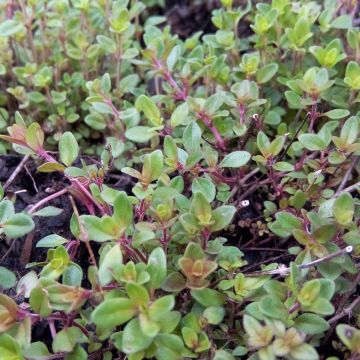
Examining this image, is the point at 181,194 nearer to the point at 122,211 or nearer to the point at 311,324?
the point at 122,211

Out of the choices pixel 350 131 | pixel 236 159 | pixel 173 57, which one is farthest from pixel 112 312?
pixel 173 57

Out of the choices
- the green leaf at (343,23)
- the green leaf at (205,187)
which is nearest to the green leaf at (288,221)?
the green leaf at (205,187)

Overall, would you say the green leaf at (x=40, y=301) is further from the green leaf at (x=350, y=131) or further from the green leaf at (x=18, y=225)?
the green leaf at (x=350, y=131)

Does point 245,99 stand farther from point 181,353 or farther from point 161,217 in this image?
point 181,353

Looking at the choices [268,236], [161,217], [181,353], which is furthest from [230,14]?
[181,353]

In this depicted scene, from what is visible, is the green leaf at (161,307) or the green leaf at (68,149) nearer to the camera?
the green leaf at (161,307)
